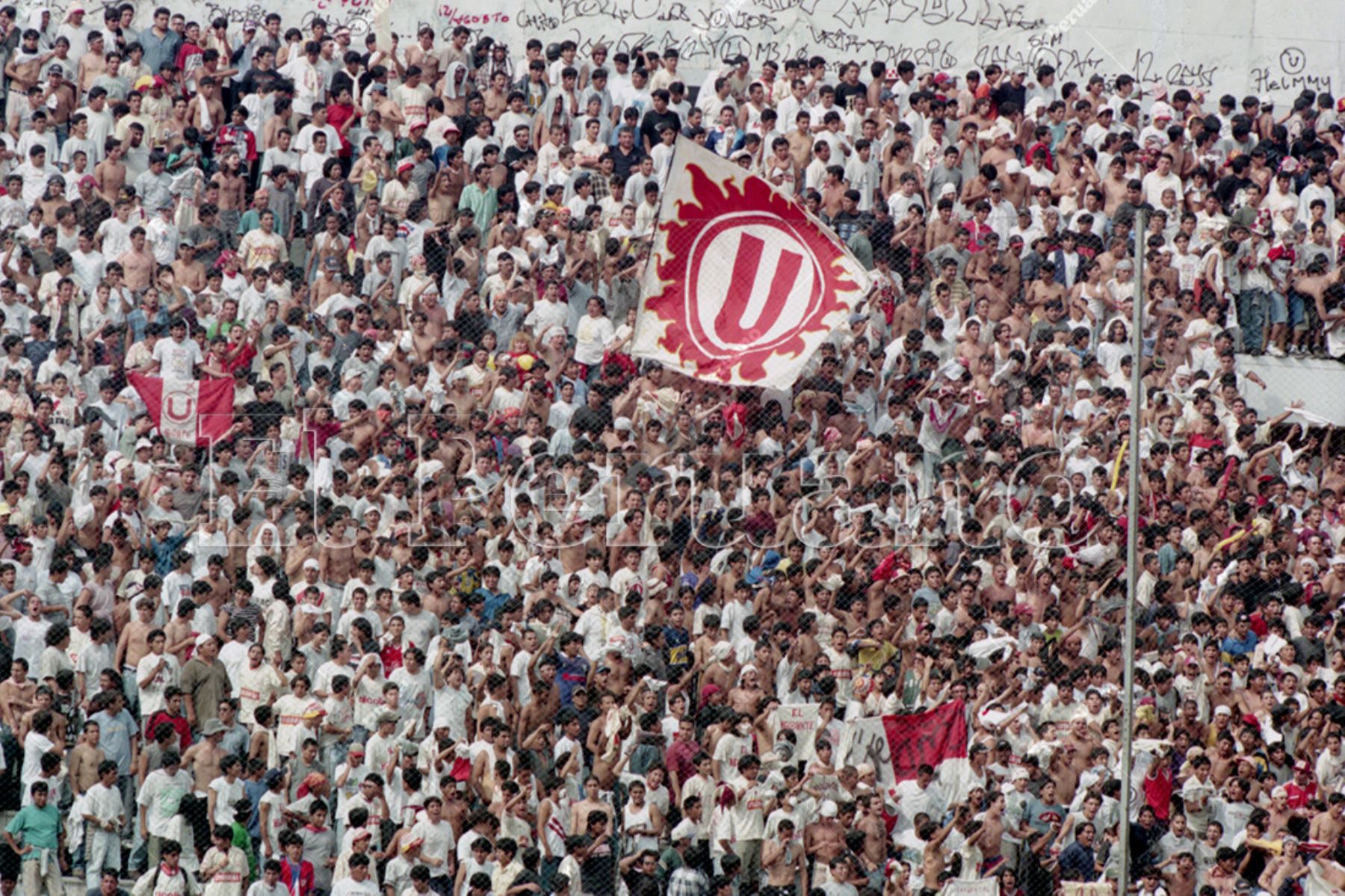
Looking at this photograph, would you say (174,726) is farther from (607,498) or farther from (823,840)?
(823,840)

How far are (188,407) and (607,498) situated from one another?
3274mm

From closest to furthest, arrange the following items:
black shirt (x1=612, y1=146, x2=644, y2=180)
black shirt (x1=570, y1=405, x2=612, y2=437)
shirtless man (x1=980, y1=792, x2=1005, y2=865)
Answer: shirtless man (x1=980, y1=792, x2=1005, y2=865) < black shirt (x1=570, y1=405, x2=612, y2=437) < black shirt (x1=612, y1=146, x2=644, y2=180)

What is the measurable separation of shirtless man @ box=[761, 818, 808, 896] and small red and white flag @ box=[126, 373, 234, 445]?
5.36 m

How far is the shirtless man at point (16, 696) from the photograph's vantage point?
16.9 meters

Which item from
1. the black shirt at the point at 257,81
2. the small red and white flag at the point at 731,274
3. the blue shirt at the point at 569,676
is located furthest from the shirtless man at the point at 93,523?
the black shirt at the point at 257,81

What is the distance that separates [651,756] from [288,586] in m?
2.92

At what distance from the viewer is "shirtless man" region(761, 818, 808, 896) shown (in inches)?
671

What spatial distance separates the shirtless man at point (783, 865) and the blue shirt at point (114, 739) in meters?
4.31

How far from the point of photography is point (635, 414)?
66.0 ft

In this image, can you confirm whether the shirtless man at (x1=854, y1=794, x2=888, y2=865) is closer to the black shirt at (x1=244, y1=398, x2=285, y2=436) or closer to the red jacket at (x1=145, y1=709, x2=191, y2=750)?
the red jacket at (x1=145, y1=709, x2=191, y2=750)

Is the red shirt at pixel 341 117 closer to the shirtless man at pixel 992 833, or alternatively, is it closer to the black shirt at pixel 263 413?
the black shirt at pixel 263 413

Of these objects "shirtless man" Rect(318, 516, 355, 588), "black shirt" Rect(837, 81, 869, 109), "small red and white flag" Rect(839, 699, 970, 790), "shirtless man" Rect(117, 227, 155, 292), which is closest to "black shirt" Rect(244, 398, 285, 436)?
"shirtless man" Rect(318, 516, 355, 588)

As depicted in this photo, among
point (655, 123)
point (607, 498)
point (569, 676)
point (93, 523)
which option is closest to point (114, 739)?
point (93, 523)

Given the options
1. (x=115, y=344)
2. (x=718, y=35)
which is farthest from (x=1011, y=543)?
(x=718, y=35)
